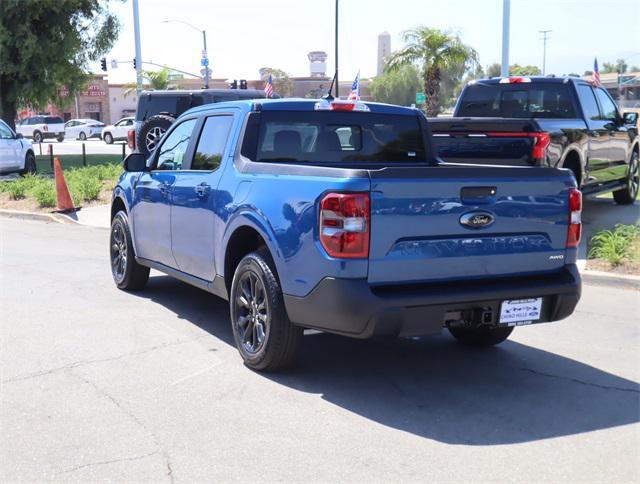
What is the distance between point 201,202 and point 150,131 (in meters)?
9.32

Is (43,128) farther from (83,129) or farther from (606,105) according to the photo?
(606,105)

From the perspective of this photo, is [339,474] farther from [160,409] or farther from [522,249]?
[522,249]

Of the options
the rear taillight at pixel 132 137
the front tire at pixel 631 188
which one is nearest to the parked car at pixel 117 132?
the rear taillight at pixel 132 137

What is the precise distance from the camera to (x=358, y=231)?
452 cm

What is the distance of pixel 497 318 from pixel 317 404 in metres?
1.27

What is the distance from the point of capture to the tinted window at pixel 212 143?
6090mm

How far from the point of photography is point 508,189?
4961mm

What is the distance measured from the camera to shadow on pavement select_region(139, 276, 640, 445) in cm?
449

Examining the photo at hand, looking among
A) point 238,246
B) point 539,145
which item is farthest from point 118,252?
point 539,145

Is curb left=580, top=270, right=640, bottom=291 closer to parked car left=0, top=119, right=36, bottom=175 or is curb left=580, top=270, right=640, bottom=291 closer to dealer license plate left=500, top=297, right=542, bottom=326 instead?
dealer license plate left=500, top=297, right=542, bottom=326

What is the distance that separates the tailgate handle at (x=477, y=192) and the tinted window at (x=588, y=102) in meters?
6.94

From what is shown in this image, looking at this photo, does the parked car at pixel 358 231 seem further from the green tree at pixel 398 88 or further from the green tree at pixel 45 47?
the green tree at pixel 398 88

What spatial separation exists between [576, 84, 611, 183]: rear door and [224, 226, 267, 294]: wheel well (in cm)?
702

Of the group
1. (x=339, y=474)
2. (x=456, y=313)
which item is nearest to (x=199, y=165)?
(x=456, y=313)
